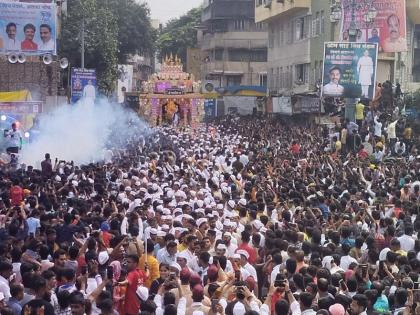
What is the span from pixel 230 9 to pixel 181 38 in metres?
17.8

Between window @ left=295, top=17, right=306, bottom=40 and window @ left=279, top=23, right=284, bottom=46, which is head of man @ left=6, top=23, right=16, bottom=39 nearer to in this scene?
window @ left=295, top=17, right=306, bottom=40

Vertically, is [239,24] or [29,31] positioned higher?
[239,24]

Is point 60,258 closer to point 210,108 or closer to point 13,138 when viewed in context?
point 13,138

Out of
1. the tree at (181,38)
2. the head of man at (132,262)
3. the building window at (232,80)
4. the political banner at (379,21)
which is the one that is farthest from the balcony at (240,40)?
the head of man at (132,262)

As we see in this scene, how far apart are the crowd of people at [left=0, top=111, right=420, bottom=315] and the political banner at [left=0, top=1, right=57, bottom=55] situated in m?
11.7

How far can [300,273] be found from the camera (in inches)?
379

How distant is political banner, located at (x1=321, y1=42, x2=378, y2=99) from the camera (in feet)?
93.4

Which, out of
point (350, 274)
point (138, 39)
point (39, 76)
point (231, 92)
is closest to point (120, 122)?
point (39, 76)

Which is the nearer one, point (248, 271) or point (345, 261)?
point (248, 271)

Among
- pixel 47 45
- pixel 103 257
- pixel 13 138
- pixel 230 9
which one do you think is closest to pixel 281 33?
pixel 230 9

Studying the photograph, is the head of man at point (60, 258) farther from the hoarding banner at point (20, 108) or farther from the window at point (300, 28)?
the window at point (300, 28)

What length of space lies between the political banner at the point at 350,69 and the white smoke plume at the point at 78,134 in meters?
7.40

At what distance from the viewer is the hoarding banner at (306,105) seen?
3550 centimetres

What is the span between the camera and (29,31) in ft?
108
